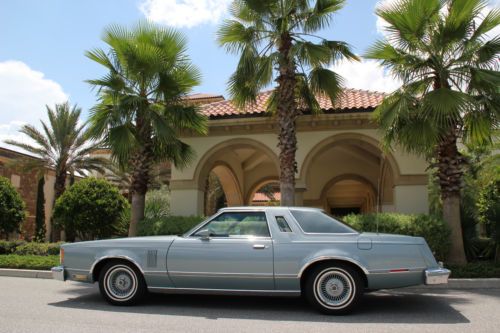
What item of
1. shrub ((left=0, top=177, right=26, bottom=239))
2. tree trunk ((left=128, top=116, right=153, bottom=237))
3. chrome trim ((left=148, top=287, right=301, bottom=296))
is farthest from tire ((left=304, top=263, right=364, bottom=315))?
shrub ((left=0, top=177, right=26, bottom=239))

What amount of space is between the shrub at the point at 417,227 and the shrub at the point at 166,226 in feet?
13.7

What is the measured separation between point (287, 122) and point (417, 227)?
12.9ft

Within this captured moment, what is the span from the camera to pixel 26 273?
38.1ft

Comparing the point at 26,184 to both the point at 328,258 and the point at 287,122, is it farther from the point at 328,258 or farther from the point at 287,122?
the point at 328,258

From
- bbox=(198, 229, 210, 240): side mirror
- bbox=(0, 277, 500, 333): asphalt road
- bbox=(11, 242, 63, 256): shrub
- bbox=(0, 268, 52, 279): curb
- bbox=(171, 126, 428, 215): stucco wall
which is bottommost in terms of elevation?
bbox=(0, 277, 500, 333): asphalt road

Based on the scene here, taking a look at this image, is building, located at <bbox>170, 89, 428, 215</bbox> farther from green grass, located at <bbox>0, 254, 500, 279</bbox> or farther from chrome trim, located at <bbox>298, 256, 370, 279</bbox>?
chrome trim, located at <bbox>298, 256, 370, 279</bbox>

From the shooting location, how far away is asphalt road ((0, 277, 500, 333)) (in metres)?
Answer: 5.60

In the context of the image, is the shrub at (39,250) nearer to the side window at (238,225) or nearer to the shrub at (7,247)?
the shrub at (7,247)

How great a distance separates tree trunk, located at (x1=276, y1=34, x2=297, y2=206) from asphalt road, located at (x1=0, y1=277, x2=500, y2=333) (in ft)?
12.9

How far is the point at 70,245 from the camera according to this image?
7.26 meters

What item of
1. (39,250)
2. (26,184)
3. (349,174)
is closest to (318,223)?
(39,250)

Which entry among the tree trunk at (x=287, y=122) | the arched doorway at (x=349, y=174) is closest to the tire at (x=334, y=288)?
the tree trunk at (x=287, y=122)

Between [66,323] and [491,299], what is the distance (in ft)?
21.4

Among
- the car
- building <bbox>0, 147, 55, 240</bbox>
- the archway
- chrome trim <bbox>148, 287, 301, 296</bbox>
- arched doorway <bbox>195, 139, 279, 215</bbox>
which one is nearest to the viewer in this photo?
the car
